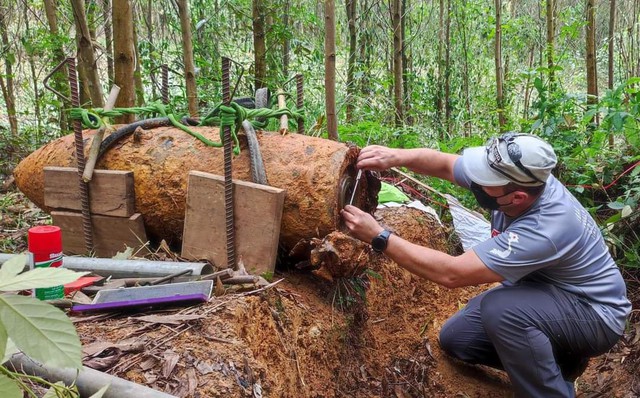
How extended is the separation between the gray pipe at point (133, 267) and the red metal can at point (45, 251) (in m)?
0.37

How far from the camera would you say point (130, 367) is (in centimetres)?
179

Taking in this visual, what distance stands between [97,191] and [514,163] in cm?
216

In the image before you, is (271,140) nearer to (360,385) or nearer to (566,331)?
(360,385)

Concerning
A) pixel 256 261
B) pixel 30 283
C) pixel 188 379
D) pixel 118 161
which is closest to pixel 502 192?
pixel 256 261

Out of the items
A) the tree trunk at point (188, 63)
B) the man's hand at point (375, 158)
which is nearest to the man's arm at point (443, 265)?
the man's hand at point (375, 158)

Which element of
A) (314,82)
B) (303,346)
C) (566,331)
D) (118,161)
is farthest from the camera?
(314,82)

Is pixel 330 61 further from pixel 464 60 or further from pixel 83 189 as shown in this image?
pixel 464 60

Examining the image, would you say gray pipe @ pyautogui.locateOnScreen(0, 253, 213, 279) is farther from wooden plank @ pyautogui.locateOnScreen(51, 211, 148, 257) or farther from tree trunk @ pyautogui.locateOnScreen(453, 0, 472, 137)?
tree trunk @ pyautogui.locateOnScreen(453, 0, 472, 137)

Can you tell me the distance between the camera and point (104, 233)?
119 inches

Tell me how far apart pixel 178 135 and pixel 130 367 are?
1.56m

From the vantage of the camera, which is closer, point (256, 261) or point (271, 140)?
point (256, 261)

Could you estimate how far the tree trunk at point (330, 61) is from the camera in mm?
3855

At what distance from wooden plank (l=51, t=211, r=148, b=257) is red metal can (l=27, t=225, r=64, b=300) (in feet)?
2.49

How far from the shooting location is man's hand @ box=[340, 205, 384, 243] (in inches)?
105
